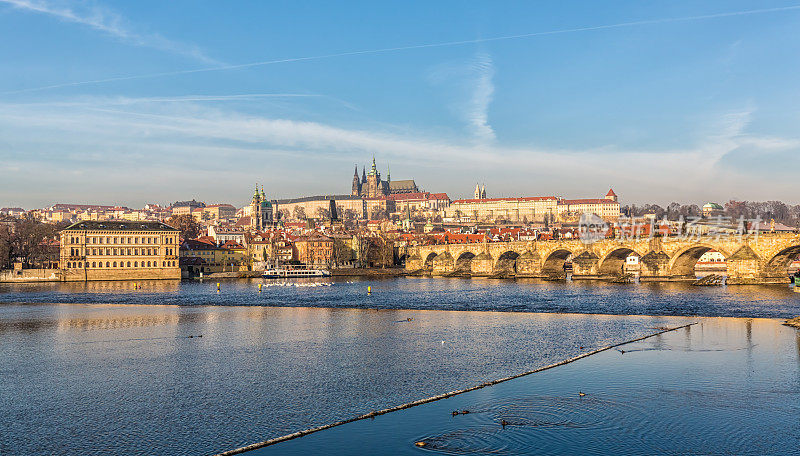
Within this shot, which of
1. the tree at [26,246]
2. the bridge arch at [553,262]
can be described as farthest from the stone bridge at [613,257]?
the tree at [26,246]

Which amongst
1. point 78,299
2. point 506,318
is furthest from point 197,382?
point 78,299

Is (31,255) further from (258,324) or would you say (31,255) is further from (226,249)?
(258,324)

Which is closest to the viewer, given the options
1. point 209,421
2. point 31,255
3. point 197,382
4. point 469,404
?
point 209,421

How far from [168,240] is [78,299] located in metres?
37.6

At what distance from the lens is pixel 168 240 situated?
94.5 meters

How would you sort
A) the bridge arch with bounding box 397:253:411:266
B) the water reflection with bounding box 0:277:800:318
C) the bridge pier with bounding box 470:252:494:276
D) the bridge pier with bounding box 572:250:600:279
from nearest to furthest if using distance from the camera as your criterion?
the water reflection with bounding box 0:277:800:318 < the bridge pier with bounding box 572:250:600:279 < the bridge pier with bounding box 470:252:494:276 < the bridge arch with bounding box 397:253:411:266

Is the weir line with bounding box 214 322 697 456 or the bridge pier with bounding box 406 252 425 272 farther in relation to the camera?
the bridge pier with bounding box 406 252 425 272

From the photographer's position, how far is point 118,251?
3568 inches

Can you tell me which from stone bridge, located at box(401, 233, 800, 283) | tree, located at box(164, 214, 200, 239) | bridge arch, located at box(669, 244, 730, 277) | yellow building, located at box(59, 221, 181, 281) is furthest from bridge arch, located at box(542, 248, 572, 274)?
tree, located at box(164, 214, 200, 239)

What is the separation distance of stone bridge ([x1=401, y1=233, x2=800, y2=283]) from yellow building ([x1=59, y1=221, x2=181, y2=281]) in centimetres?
3328

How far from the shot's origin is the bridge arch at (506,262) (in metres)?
91.9

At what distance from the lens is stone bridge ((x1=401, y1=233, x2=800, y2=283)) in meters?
60.7

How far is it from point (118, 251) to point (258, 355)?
71.2m

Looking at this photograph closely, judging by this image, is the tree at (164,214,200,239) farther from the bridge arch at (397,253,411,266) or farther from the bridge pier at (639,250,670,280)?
the bridge pier at (639,250,670,280)
